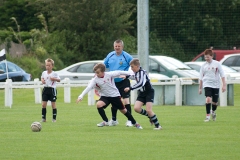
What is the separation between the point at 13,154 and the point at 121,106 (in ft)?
15.6

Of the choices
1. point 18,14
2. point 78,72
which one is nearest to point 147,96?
point 78,72

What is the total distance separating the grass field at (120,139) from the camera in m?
11.2

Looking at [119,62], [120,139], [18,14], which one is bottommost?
[120,139]

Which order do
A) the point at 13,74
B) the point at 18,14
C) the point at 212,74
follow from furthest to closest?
1. the point at 18,14
2. the point at 13,74
3. the point at 212,74

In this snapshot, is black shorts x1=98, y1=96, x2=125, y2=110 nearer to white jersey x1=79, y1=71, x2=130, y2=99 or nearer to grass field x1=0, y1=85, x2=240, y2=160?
white jersey x1=79, y1=71, x2=130, y2=99

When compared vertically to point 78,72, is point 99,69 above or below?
above

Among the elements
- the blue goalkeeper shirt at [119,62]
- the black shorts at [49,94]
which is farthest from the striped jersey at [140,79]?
the black shorts at [49,94]

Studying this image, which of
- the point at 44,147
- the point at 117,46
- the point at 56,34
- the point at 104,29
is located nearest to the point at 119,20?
the point at 104,29

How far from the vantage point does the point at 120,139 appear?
44.0 feet

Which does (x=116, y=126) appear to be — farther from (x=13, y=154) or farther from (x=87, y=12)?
(x=87, y=12)

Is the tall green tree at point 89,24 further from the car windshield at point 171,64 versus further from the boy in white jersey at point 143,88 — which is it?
the boy in white jersey at point 143,88

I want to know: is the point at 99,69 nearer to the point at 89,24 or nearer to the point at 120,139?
the point at 120,139

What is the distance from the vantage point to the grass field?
11180 mm

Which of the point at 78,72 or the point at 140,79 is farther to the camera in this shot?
the point at 78,72
